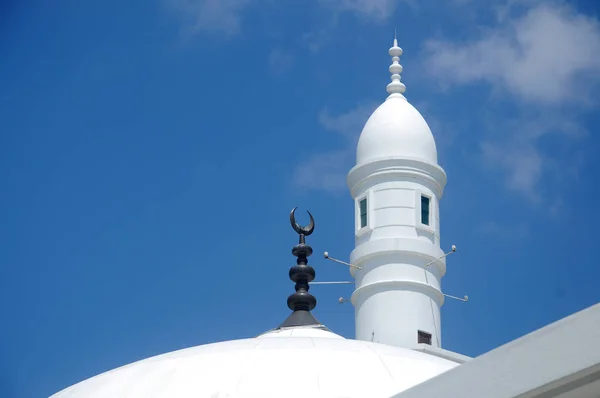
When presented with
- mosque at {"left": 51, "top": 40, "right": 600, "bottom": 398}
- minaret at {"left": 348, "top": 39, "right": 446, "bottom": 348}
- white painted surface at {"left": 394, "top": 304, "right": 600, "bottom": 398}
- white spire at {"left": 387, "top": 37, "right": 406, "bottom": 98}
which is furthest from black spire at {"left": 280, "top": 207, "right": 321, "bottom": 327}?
white painted surface at {"left": 394, "top": 304, "right": 600, "bottom": 398}

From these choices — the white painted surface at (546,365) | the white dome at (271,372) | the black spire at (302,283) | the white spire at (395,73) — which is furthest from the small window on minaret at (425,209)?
the white painted surface at (546,365)

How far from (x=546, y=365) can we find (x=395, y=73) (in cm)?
2133

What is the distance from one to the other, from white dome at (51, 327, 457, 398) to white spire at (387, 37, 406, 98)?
473 inches

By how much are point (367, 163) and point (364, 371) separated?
447 inches

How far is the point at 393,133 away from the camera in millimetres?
26828

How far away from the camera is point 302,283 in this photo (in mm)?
21750

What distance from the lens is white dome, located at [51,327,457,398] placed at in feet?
49.9

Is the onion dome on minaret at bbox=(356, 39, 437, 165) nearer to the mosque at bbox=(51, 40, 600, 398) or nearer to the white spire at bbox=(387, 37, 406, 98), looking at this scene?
the mosque at bbox=(51, 40, 600, 398)

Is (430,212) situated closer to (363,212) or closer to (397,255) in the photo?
(397,255)

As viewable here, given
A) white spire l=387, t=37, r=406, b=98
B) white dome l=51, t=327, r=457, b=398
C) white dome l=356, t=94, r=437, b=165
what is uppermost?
white spire l=387, t=37, r=406, b=98

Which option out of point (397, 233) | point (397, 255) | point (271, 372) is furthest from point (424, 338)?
point (271, 372)

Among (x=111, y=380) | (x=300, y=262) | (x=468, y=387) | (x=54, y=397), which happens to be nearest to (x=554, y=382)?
(x=468, y=387)

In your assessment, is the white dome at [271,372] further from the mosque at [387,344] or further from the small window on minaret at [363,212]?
the small window on minaret at [363,212]

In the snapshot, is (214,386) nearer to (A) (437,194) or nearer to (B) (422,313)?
(B) (422,313)
